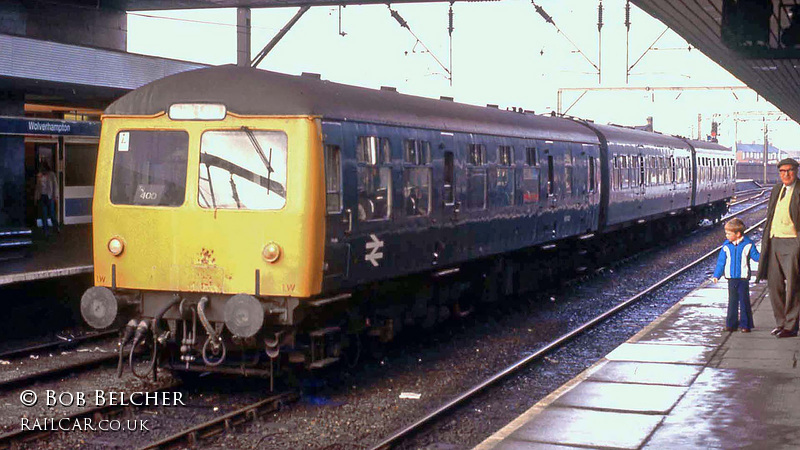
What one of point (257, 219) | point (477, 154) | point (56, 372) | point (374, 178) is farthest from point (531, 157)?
point (56, 372)

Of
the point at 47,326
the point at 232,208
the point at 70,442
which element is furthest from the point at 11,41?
the point at 70,442

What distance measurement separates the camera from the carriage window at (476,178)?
14.0 metres

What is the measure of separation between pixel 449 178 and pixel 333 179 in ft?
10.9

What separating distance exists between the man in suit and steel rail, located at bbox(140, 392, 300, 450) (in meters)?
5.23

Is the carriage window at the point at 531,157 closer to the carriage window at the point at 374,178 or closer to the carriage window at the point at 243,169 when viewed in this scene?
the carriage window at the point at 374,178

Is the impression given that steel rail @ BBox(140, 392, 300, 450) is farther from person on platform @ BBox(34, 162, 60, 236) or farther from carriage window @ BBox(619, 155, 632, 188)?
carriage window @ BBox(619, 155, 632, 188)

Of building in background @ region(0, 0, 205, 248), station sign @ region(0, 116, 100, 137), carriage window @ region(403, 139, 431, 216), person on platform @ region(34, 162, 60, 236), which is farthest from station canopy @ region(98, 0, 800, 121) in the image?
person on platform @ region(34, 162, 60, 236)

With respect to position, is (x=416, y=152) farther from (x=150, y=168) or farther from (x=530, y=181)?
(x=530, y=181)

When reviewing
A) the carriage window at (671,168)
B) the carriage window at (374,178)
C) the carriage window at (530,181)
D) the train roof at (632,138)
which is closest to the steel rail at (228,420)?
the carriage window at (374,178)

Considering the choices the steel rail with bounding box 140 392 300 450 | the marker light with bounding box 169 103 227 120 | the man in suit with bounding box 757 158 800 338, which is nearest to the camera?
A: the steel rail with bounding box 140 392 300 450

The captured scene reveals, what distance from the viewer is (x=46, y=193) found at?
2084cm

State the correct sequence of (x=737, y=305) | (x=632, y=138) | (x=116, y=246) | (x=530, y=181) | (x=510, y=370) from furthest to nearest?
(x=632, y=138), (x=530, y=181), (x=737, y=305), (x=510, y=370), (x=116, y=246)

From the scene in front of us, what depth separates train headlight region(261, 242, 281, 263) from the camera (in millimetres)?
9719

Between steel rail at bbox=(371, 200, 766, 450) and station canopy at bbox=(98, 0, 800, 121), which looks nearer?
steel rail at bbox=(371, 200, 766, 450)
